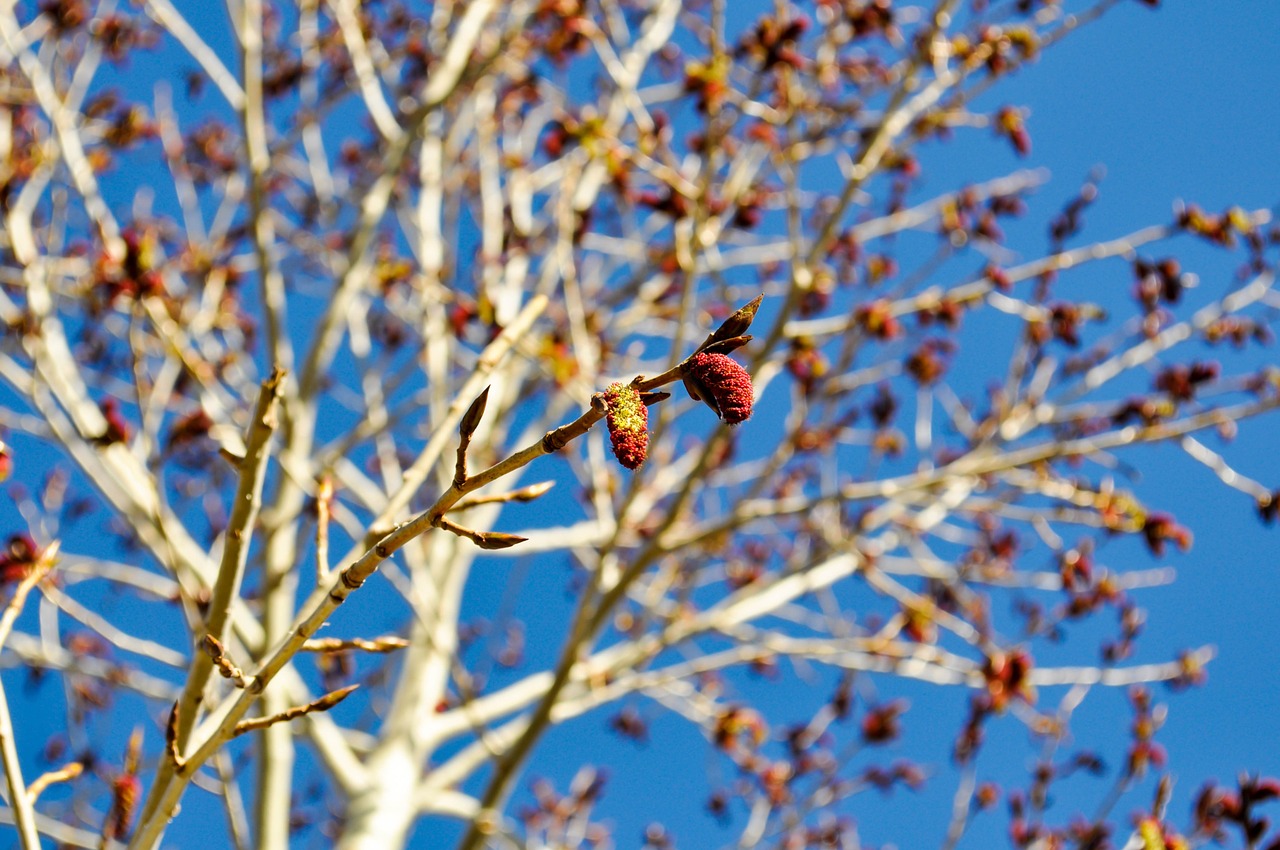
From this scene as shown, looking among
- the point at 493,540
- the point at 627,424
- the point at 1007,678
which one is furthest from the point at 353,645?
the point at 1007,678

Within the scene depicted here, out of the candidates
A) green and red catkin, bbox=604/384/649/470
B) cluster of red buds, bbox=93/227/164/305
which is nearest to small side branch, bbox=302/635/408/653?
green and red catkin, bbox=604/384/649/470

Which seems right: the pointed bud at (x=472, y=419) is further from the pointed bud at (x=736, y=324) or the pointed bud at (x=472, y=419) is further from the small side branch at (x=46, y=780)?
the small side branch at (x=46, y=780)

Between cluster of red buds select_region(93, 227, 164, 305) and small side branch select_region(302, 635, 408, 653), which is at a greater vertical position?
cluster of red buds select_region(93, 227, 164, 305)

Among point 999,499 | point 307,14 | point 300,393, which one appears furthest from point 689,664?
point 307,14

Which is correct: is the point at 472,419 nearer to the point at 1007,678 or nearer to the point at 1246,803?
the point at 1246,803

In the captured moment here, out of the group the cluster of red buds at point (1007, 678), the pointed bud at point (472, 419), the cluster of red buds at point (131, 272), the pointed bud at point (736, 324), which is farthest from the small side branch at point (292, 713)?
the cluster of red buds at point (1007, 678)

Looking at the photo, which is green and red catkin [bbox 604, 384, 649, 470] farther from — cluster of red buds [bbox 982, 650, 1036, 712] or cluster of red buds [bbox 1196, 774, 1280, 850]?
cluster of red buds [bbox 982, 650, 1036, 712]
